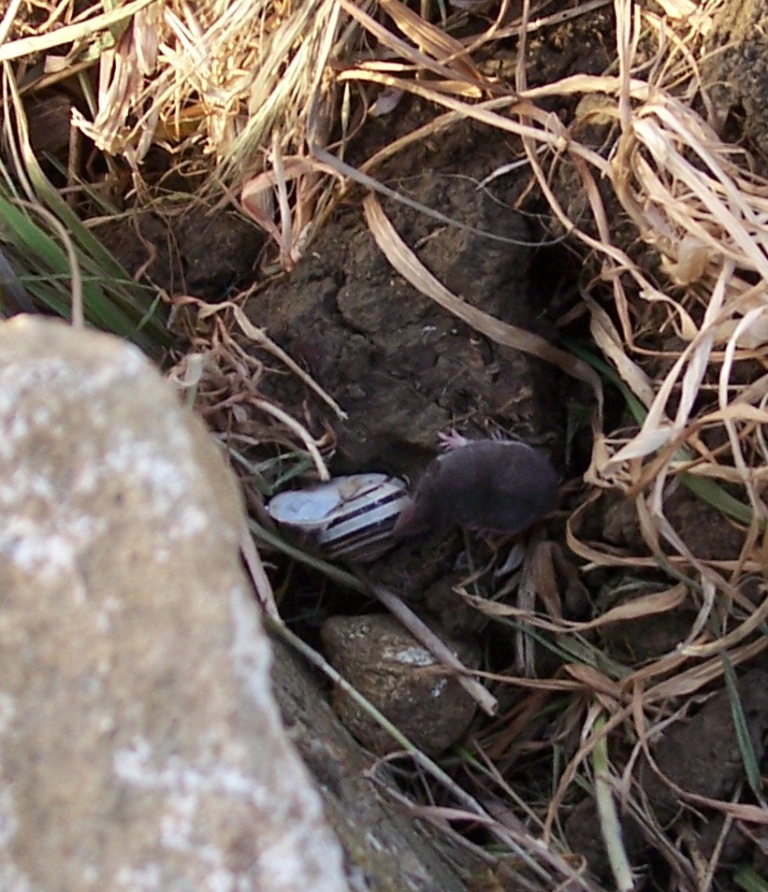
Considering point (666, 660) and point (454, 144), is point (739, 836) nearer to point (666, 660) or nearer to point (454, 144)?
point (666, 660)

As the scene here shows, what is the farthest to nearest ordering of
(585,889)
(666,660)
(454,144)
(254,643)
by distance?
(454,144) → (666,660) → (585,889) → (254,643)

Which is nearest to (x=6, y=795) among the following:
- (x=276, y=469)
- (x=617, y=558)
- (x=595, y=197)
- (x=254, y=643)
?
(x=254, y=643)

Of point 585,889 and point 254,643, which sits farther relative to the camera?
point 585,889

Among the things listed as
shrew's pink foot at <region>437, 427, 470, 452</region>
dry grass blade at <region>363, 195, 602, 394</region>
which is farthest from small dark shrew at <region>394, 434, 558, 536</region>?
dry grass blade at <region>363, 195, 602, 394</region>

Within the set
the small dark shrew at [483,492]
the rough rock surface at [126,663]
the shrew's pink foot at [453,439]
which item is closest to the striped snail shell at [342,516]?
the small dark shrew at [483,492]

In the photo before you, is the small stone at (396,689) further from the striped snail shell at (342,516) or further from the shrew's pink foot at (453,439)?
the shrew's pink foot at (453,439)

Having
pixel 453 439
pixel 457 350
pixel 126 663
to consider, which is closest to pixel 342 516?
pixel 453 439
